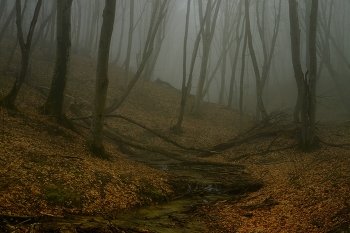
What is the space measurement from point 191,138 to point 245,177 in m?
7.69

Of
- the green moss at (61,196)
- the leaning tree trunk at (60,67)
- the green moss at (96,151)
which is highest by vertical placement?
the leaning tree trunk at (60,67)

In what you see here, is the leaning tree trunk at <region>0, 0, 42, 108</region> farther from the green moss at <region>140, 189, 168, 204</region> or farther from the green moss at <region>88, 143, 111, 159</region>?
the green moss at <region>140, 189, 168, 204</region>

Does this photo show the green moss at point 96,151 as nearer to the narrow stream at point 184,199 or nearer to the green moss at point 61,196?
the narrow stream at point 184,199

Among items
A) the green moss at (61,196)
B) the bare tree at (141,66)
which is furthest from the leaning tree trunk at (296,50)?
the green moss at (61,196)

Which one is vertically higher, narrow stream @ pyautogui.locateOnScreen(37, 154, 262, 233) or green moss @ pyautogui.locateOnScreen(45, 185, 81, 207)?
green moss @ pyautogui.locateOnScreen(45, 185, 81, 207)

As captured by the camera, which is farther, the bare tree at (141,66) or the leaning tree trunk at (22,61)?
the bare tree at (141,66)

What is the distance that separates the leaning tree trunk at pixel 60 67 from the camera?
1071 centimetres

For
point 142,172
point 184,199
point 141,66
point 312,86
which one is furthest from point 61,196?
point 141,66

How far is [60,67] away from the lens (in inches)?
424

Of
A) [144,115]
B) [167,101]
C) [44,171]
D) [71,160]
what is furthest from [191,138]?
[44,171]

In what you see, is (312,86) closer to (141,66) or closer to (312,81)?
(312,81)

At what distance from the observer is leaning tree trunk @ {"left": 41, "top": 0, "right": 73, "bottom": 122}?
10711mm

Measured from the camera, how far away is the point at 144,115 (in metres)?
19.4

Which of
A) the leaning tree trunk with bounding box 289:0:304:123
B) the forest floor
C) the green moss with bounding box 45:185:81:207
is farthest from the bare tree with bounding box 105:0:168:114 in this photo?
the green moss with bounding box 45:185:81:207
